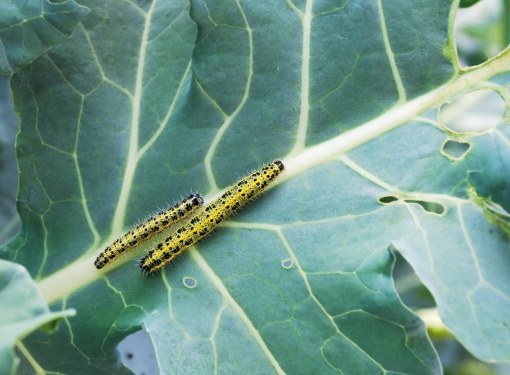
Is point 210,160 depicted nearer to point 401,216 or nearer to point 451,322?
point 401,216

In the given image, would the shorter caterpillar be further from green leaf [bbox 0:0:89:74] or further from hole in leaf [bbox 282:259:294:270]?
green leaf [bbox 0:0:89:74]

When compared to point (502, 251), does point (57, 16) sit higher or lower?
higher

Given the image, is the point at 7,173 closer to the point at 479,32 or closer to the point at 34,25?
the point at 34,25

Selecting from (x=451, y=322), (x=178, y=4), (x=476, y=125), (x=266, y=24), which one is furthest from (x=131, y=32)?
Answer: (x=476, y=125)

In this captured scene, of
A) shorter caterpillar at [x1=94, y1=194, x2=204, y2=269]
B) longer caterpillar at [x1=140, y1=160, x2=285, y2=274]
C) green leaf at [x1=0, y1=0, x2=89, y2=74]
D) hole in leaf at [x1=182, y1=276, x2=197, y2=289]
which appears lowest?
hole in leaf at [x1=182, y1=276, x2=197, y2=289]

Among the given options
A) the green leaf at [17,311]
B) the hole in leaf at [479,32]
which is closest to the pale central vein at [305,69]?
the green leaf at [17,311]

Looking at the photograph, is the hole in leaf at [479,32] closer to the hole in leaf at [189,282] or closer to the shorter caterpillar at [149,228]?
the shorter caterpillar at [149,228]

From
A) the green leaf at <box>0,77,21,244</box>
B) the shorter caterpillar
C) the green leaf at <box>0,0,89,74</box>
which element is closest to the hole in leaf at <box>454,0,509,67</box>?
the shorter caterpillar
